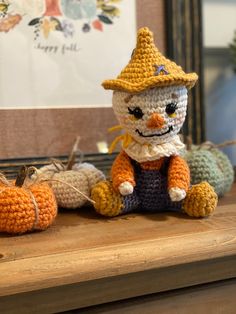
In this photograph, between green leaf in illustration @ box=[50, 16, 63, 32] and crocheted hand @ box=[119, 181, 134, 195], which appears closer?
crocheted hand @ box=[119, 181, 134, 195]

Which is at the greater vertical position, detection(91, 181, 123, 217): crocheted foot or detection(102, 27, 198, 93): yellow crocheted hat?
detection(102, 27, 198, 93): yellow crocheted hat

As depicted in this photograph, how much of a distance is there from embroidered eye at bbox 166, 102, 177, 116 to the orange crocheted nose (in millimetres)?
15

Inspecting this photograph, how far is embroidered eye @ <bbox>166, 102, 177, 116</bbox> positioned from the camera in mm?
494

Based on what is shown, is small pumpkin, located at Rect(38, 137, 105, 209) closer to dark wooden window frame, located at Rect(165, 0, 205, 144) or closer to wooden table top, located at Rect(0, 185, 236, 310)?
wooden table top, located at Rect(0, 185, 236, 310)

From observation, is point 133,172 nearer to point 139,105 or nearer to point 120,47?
point 139,105

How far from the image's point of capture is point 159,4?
71 cm

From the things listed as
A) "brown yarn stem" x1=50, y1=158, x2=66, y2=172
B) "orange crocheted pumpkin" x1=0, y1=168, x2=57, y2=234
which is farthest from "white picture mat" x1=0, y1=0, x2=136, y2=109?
"orange crocheted pumpkin" x1=0, y1=168, x2=57, y2=234

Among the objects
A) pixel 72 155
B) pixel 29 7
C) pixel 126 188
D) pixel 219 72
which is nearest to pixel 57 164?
pixel 72 155

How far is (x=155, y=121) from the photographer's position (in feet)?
1.59

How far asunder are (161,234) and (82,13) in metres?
0.39

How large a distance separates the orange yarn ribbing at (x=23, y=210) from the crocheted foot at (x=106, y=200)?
0.07 metres

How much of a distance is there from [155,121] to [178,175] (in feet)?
0.24

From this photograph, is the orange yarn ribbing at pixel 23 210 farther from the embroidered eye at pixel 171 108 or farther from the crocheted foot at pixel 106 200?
the embroidered eye at pixel 171 108

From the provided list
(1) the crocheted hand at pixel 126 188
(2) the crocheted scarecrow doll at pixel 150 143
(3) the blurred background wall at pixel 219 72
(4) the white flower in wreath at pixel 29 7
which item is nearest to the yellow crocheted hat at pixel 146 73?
(2) the crocheted scarecrow doll at pixel 150 143
